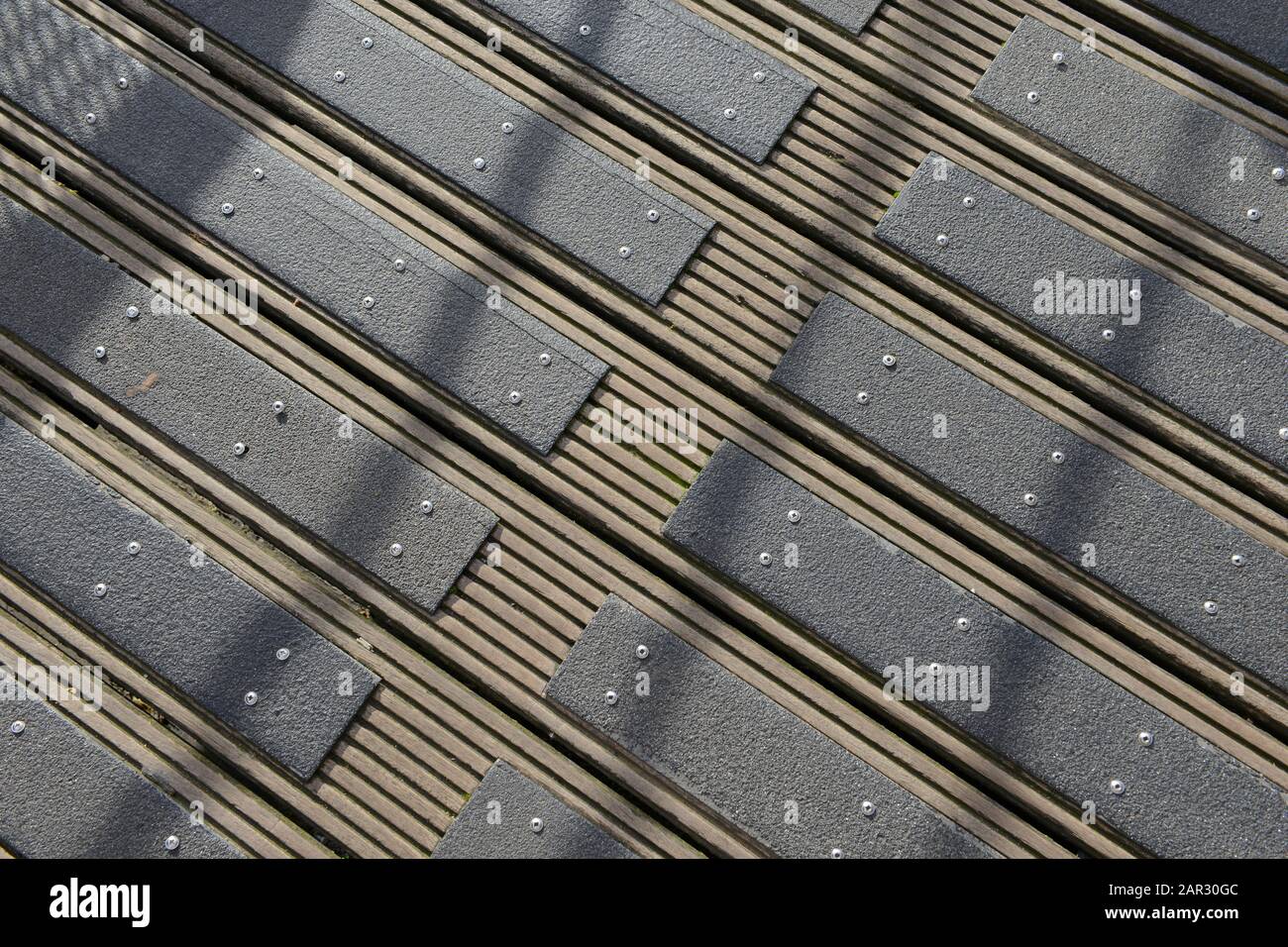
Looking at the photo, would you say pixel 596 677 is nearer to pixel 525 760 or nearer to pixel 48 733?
pixel 525 760

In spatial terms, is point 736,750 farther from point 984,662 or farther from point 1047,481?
point 1047,481

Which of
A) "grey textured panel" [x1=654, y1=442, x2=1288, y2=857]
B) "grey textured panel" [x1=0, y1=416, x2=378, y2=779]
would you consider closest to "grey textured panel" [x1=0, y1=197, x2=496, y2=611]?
"grey textured panel" [x1=0, y1=416, x2=378, y2=779]

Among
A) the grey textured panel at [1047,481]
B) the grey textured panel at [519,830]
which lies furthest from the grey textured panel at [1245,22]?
the grey textured panel at [519,830]

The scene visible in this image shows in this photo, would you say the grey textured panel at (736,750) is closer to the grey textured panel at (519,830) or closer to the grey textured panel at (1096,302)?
the grey textured panel at (519,830)

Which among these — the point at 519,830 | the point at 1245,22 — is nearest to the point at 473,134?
the point at 519,830

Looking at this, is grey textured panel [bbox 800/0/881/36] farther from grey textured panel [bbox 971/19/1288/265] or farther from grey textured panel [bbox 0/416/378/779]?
grey textured panel [bbox 0/416/378/779]
